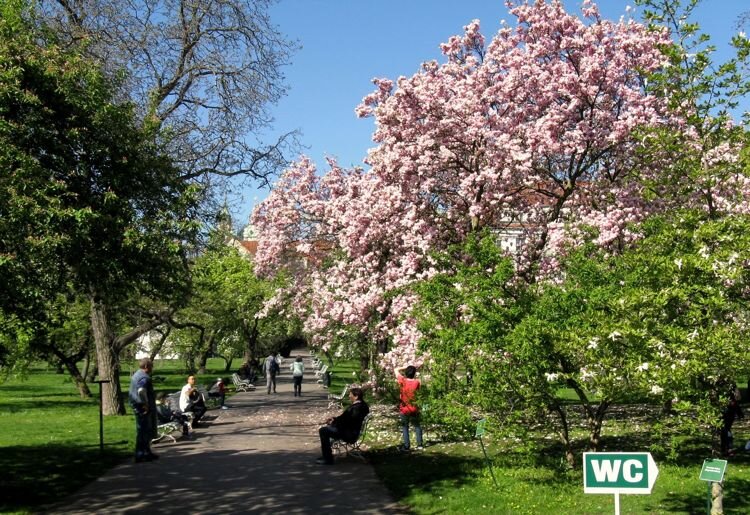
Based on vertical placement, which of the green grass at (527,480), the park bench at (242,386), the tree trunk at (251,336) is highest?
the tree trunk at (251,336)

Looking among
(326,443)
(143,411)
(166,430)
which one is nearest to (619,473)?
(326,443)

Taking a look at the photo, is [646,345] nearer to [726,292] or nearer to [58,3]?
[726,292]

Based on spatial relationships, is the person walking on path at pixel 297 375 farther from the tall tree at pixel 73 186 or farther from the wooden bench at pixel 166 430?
the tall tree at pixel 73 186

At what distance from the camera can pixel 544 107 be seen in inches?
691

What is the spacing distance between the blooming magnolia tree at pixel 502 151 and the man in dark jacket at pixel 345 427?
9.85 feet

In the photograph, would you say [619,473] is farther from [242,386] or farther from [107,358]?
[242,386]

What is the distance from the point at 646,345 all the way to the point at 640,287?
0.93 m

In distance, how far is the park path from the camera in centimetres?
929

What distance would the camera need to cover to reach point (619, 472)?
21.0ft

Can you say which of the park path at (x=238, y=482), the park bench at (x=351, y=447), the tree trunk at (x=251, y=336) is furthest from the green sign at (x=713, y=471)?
the tree trunk at (x=251, y=336)

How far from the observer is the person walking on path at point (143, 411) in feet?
41.7

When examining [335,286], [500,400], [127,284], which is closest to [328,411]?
[335,286]

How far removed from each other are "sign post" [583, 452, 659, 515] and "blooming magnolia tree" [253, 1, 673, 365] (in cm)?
922

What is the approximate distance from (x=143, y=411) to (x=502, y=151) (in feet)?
29.6
